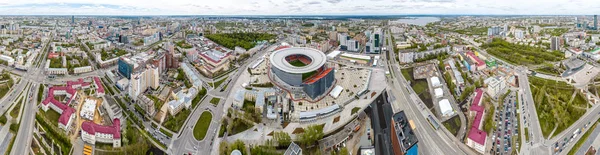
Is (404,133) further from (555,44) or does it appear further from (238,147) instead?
(555,44)

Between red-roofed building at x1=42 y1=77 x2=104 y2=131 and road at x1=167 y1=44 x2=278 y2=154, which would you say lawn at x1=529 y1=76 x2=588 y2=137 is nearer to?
road at x1=167 y1=44 x2=278 y2=154

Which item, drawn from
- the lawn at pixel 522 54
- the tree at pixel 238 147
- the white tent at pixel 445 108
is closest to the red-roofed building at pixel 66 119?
the tree at pixel 238 147

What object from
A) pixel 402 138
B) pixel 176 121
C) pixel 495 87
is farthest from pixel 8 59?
pixel 495 87

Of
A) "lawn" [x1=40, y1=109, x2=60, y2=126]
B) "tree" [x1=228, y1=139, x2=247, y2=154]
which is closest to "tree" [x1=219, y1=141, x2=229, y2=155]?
"tree" [x1=228, y1=139, x2=247, y2=154]

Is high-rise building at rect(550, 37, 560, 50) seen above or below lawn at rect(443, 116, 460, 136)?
above

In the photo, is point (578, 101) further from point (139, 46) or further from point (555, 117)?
point (139, 46)

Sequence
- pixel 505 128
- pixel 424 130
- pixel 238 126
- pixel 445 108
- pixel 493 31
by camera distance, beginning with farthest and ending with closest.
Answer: pixel 493 31, pixel 445 108, pixel 238 126, pixel 424 130, pixel 505 128
